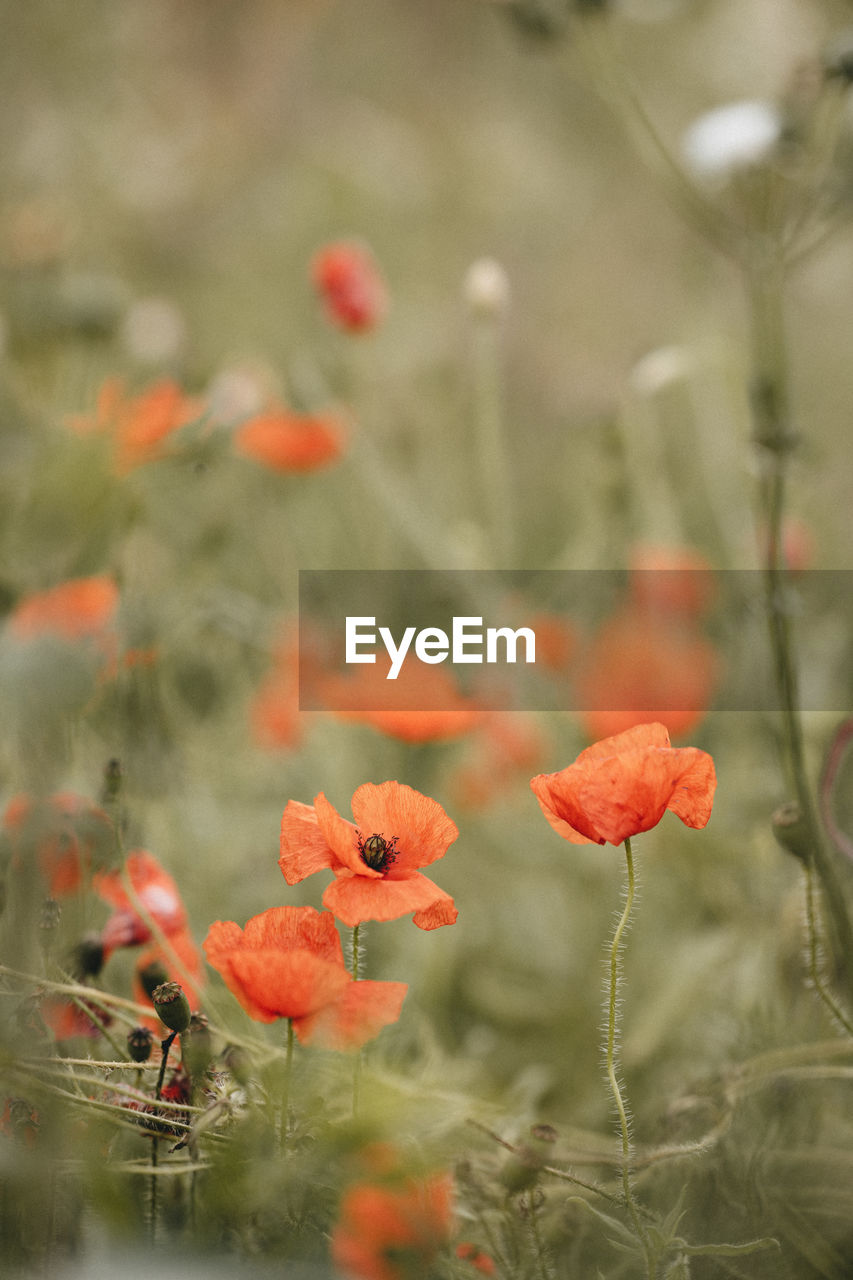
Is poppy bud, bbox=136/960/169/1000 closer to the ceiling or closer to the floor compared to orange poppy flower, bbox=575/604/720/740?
closer to the floor

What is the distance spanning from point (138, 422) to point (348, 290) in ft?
0.93

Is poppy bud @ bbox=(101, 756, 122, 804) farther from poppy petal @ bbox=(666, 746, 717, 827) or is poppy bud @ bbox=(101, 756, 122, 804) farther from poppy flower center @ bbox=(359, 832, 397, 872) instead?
poppy petal @ bbox=(666, 746, 717, 827)

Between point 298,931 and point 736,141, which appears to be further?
point 736,141

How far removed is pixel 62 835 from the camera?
1.32 feet

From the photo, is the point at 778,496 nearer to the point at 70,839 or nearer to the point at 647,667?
the point at 70,839

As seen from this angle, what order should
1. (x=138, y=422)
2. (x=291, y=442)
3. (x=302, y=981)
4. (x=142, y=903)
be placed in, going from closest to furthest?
(x=302, y=981) → (x=142, y=903) → (x=138, y=422) → (x=291, y=442)

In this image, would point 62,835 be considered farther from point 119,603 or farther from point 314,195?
point 314,195

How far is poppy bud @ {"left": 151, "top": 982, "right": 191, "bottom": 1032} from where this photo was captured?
12.0 inches

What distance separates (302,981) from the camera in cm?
29

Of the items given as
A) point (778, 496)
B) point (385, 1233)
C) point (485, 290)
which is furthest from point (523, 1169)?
point (485, 290)

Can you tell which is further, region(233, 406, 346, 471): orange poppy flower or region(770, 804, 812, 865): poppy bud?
region(233, 406, 346, 471): orange poppy flower

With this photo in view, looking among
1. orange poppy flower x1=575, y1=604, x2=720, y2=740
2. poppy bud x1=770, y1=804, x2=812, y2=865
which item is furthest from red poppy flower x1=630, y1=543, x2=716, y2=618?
poppy bud x1=770, y1=804, x2=812, y2=865

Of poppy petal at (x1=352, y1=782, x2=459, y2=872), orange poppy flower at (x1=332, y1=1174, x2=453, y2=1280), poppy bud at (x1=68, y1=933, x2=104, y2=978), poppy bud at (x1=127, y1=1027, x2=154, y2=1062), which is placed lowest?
orange poppy flower at (x1=332, y1=1174, x2=453, y2=1280)

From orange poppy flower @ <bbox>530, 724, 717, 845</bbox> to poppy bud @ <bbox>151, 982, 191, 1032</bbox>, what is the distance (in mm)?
127
